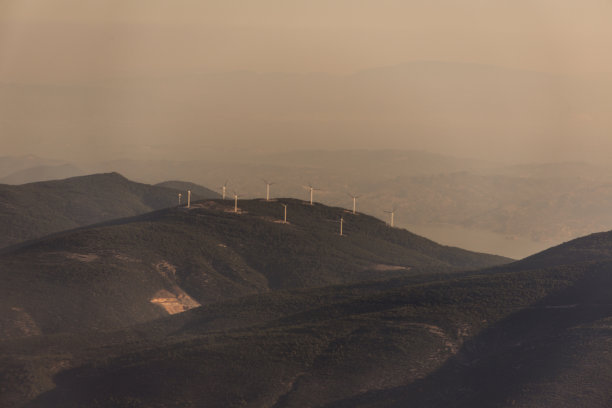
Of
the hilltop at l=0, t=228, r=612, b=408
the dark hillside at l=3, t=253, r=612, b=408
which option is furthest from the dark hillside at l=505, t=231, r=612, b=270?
the dark hillside at l=3, t=253, r=612, b=408

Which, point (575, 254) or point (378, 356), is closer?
point (378, 356)

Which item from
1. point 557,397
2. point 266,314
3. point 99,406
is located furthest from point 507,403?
point 266,314

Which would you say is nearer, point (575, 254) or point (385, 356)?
point (385, 356)

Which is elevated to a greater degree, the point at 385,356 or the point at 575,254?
the point at 575,254

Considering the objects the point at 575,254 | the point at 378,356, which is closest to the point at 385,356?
the point at 378,356

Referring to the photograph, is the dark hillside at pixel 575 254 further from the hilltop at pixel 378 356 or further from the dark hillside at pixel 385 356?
the dark hillside at pixel 385 356

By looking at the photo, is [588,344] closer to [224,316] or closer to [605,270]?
[605,270]

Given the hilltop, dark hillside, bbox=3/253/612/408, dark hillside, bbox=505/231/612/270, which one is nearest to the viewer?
dark hillside, bbox=3/253/612/408

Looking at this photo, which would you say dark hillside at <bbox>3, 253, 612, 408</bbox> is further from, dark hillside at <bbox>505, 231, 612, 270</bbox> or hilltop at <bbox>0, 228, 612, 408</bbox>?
dark hillside at <bbox>505, 231, 612, 270</bbox>

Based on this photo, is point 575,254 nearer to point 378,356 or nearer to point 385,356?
point 385,356
